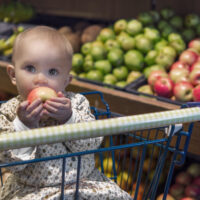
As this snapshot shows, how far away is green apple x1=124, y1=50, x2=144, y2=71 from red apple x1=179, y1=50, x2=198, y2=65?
262 mm

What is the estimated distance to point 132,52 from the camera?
7.30 ft

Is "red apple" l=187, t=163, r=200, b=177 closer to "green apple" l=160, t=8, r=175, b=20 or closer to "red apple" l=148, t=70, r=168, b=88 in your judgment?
"red apple" l=148, t=70, r=168, b=88

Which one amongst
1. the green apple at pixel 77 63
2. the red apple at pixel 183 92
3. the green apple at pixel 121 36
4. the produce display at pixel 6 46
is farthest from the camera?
the produce display at pixel 6 46

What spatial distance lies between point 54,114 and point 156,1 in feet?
6.25

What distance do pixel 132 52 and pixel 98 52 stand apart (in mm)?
222

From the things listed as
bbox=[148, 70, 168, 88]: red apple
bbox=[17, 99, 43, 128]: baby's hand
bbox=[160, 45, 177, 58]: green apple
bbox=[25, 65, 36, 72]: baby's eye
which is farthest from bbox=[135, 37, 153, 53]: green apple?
bbox=[17, 99, 43, 128]: baby's hand

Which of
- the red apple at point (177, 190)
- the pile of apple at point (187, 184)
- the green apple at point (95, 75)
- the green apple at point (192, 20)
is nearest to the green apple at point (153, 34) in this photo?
the green apple at point (192, 20)

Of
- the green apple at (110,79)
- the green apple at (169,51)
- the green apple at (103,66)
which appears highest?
the green apple at (169,51)

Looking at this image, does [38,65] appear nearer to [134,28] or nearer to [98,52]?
[98,52]

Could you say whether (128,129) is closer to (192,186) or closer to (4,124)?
(4,124)

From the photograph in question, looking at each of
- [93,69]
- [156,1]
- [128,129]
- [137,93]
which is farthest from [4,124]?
[156,1]

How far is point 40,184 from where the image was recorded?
100 centimetres

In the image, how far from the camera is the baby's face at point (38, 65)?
0.96 m

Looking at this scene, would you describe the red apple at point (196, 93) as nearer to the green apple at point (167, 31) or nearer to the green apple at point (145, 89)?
the green apple at point (145, 89)
